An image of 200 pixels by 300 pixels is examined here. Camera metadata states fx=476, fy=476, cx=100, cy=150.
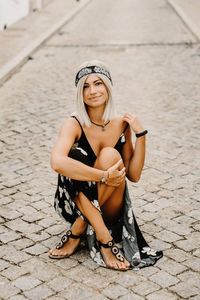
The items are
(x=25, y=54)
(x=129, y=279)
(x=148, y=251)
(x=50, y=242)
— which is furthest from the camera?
(x=25, y=54)

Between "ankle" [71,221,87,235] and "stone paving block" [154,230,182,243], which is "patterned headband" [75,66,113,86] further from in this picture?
"stone paving block" [154,230,182,243]

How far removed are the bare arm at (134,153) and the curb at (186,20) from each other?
11358 millimetres

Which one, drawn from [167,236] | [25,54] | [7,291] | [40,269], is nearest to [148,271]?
[167,236]

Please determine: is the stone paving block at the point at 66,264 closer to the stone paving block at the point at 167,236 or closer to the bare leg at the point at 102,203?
the bare leg at the point at 102,203

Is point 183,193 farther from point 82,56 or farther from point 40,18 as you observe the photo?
point 40,18

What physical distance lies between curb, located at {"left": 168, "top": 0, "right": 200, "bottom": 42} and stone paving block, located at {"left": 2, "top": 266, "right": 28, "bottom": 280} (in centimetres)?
1212

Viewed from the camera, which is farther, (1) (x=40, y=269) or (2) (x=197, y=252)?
(2) (x=197, y=252)

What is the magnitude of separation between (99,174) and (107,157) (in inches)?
6.8

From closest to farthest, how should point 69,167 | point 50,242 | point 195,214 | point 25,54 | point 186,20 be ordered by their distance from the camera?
point 69,167
point 50,242
point 195,214
point 25,54
point 186,20

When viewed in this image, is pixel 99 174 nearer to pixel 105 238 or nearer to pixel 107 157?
pixel 107 157

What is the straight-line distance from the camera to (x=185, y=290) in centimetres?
341

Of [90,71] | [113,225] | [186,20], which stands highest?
[186,20]

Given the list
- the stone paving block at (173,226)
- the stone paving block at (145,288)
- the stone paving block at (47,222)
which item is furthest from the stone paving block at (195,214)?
the stone paving block at (47,222)

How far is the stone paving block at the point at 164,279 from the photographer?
349 centimetres
